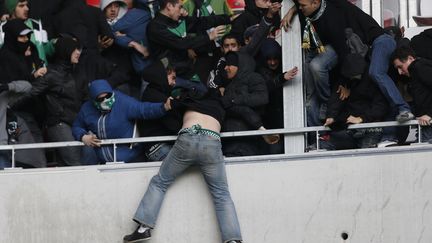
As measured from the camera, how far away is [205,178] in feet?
48.1

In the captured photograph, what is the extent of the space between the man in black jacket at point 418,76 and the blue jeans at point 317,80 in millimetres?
671

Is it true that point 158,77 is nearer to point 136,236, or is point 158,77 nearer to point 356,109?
point 136,236

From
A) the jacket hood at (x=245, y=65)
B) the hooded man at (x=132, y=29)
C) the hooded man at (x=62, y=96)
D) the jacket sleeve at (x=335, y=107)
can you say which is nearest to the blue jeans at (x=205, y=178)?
the jacket hood at (x=245, y=65)

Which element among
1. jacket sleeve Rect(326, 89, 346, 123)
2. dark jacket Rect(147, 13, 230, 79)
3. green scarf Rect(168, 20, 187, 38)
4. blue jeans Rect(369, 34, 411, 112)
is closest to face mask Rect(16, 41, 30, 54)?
dark jacket Rect(147, 13, 230, 79)

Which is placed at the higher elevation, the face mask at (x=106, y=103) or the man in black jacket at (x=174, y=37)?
the man in black jacket at (x=174, y=37)

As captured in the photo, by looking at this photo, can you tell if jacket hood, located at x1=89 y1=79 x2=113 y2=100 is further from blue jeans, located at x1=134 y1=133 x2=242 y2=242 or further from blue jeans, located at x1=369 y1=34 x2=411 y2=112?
blue jeans, located at x1=369 y1=34 x2=411 y2=112

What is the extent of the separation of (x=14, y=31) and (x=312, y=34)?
304cm

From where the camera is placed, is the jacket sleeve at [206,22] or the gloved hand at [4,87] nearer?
the gloved hand at [4,87]

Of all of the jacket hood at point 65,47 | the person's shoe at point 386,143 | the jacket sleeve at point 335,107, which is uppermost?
the jacket hood at point 65,47

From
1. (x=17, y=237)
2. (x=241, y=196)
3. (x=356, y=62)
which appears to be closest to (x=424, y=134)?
(x=356, y=62)

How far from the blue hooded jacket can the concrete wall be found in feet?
0.75

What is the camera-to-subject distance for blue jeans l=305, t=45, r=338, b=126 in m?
15.1

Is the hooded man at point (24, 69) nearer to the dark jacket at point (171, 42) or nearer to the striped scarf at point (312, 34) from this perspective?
the dark jacket at point (171, 42)

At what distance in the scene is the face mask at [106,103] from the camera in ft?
48.3
